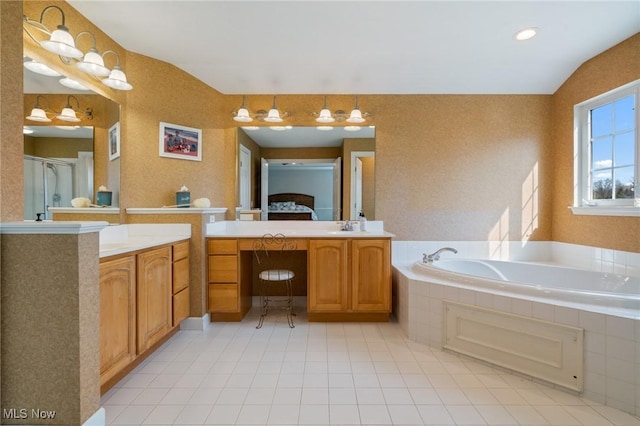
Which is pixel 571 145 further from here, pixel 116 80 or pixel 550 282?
pixel 116 80

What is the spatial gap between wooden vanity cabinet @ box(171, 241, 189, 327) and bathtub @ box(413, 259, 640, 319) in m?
2.08

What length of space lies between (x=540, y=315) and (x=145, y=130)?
11.4ft

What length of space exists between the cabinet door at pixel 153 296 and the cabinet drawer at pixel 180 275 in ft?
0.24

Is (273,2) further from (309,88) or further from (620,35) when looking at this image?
(620,35)

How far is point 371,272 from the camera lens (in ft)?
8.85

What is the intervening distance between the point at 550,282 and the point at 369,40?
9.19 feet

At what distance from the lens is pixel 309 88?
3080 mm

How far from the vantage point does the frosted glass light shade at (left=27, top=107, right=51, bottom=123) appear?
5.65 feet

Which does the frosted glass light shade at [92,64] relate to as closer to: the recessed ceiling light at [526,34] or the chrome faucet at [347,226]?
the chrome faucet at [347,226]

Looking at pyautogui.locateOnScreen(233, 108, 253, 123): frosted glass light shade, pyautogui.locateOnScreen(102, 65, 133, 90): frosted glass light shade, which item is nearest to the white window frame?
pyautogui.locateOnScreen(233, 108, 253, 123): frosted glass light shade

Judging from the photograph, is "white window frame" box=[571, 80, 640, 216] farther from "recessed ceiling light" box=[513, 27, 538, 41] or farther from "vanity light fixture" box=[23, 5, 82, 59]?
"vanity light fixture" box=[23, 5, 82, 59]

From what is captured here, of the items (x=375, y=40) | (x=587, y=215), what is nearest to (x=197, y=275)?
(x=375, y=40)

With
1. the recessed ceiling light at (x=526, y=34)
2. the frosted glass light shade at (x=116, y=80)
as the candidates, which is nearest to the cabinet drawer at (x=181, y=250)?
the frosted glass light shade at (x=116, y=80)

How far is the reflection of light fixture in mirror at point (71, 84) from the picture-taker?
1.96 metres
